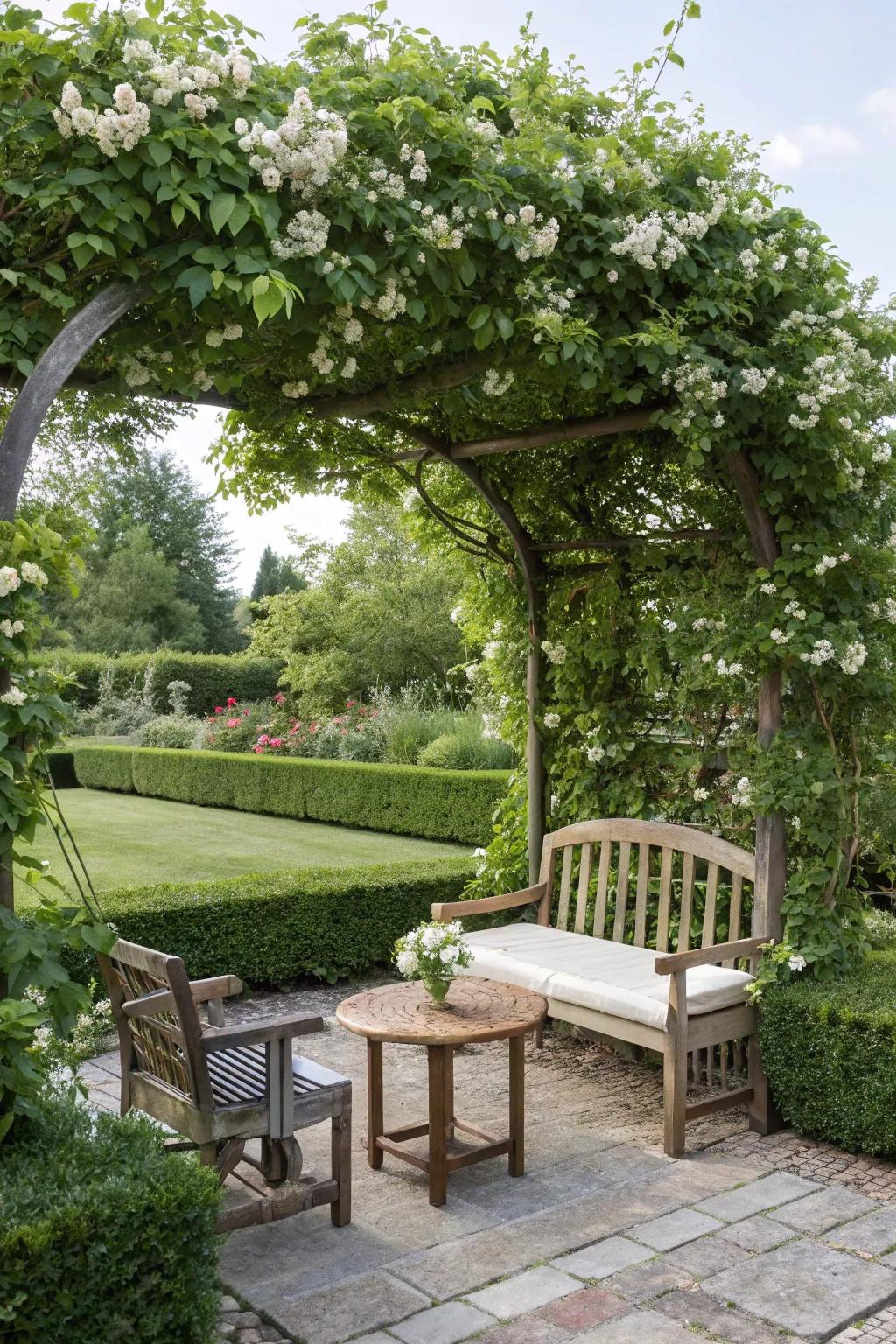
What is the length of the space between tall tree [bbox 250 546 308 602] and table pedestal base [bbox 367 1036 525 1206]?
33616 mm

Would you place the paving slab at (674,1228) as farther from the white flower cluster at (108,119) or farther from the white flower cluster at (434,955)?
the white flower cluster at (108,119)

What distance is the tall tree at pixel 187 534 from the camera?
3375 cm

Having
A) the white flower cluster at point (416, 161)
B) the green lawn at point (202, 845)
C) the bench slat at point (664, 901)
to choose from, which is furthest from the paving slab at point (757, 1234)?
the green lawn at point (202, 845)

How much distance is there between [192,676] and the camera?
20.1 meters

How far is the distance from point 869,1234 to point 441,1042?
1322 mm

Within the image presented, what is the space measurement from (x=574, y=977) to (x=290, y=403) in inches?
93.6

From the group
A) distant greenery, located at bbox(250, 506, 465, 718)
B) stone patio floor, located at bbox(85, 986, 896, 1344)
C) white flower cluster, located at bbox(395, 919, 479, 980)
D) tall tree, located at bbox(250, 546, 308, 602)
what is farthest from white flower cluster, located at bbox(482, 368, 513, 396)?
tall tree, located at bbox(250, 546, 308, 602)

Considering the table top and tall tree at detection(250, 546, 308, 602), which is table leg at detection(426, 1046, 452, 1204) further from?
tall tree at detection(250, 546, 308, 602)

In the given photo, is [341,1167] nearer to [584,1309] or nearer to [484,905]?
[584,1309]

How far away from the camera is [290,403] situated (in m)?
4.18

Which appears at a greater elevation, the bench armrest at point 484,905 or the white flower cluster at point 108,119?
the white flower cluster at point 108,119

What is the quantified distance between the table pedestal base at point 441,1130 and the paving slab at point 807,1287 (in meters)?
0.84

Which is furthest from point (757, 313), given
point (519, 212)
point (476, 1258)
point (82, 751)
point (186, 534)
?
point (186, 534)

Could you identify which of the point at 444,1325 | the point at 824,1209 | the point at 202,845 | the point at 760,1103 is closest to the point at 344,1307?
the point at 444,1325
